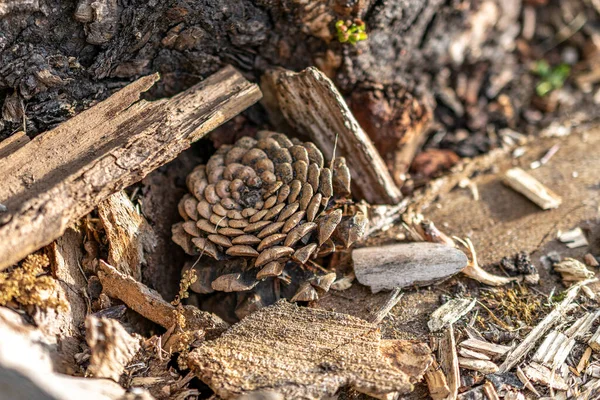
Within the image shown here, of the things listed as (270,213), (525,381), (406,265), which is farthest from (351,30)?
(525,381)

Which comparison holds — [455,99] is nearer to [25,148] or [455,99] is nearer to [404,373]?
[404,373]

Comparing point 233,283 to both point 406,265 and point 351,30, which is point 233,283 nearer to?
point 406,265

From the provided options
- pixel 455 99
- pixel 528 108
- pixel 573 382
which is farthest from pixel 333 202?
pixel 528 108

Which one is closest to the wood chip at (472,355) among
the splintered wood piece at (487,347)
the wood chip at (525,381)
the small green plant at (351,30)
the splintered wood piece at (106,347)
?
the splintered wood piece at (487,347)

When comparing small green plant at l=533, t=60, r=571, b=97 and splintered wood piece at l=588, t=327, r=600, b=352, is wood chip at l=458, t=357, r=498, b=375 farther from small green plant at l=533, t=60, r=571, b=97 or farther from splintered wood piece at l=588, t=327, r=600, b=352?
small green plant at l=533, t=60, r=571, b=97

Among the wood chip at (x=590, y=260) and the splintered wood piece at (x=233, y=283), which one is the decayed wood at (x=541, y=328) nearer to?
the wood chip at (x=590, y=260)

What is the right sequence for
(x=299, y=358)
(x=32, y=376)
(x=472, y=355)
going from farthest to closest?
(x=472, y=355) → (x=299, y=358) → (x=32, y=376)

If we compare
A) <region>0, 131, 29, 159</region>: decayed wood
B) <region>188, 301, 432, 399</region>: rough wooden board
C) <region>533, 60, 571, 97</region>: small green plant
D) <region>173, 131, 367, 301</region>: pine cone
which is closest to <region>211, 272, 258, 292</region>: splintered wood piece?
<region>173, 131, 367, 301</region>: pine cone

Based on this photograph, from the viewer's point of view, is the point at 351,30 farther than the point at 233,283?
Yes
